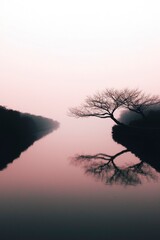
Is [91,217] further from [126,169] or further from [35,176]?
[126,169]

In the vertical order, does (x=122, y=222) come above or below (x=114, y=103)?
below

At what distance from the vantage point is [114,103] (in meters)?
48.6

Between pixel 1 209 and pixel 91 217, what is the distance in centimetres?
345

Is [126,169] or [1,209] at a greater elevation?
[126,169]

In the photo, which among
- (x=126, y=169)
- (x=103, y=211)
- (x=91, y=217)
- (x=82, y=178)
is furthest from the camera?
(x=126, y=169)

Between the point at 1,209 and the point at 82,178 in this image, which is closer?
the point at 1,209

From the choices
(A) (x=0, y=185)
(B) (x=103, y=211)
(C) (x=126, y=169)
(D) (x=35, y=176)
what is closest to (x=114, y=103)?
(C) (x=126, y=169)

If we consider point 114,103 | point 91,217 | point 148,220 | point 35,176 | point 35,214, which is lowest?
point 148,220

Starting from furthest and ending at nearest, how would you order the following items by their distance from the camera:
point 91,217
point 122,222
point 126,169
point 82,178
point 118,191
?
1. point 126,169
2. point 82,178
3. point 118,191
4. point 91,217
5. point 122,222

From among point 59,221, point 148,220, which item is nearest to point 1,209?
point 59,221

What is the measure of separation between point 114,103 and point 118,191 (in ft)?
118

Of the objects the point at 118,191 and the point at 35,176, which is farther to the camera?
the point at 35,176

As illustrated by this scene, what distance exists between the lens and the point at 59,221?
9.40 meters

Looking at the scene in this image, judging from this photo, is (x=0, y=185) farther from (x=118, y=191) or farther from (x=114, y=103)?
(x=114, y=103)
